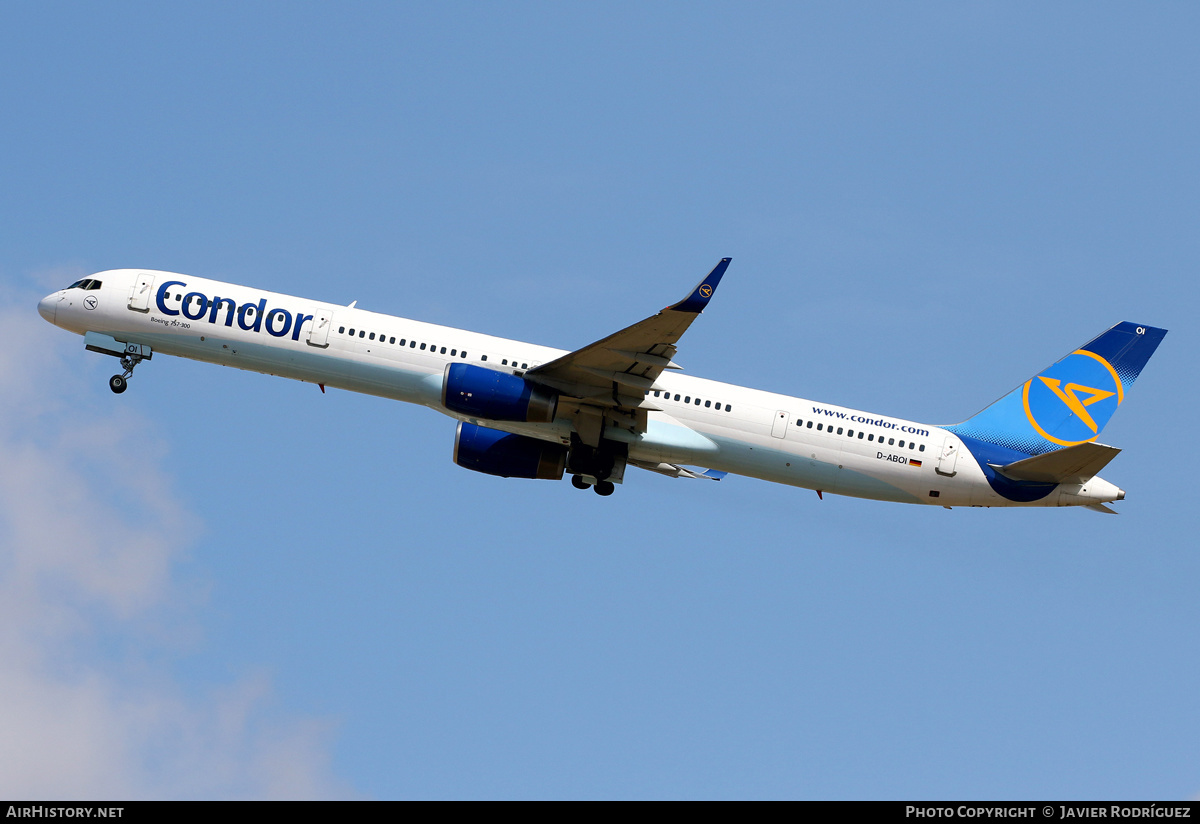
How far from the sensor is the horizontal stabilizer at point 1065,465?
136ft

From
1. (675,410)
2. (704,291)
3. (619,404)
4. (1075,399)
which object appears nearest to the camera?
(704,291)

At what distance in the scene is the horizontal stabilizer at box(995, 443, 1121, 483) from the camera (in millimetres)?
41406

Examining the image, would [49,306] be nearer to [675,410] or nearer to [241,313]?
[241,313]

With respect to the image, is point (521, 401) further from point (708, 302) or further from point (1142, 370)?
point (1142, 370)

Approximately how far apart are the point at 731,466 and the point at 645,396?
4019 millimetres

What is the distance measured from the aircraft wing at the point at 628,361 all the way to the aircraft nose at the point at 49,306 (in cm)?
1840

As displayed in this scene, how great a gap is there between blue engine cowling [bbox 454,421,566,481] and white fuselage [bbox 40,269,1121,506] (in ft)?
5.31

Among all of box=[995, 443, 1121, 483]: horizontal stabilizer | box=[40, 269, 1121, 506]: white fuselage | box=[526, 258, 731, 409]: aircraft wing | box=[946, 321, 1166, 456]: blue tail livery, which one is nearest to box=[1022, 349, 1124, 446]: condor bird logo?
box=[946, 321, 1166, 456]: blue tail livery

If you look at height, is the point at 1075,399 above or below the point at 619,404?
above

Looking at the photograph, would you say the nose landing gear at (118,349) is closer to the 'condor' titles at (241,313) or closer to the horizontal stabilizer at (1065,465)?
the 'condor' titles at (241,313)

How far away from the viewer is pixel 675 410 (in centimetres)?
4422

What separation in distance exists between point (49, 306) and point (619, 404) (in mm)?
21782

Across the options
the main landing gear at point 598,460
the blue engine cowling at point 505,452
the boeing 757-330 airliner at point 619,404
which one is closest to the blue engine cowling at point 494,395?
the boeing 757-330 airliner at point 619,404

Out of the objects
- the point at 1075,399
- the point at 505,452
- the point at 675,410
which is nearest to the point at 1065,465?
the point at 1075,399
